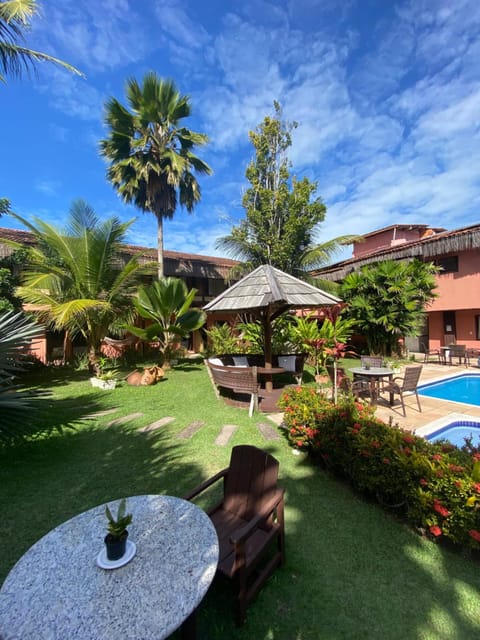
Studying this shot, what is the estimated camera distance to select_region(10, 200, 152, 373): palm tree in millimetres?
8625

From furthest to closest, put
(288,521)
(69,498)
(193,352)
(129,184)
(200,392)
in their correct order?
1. (193,352)
2. (129,184)
3. (200,392)
4. (69,498)
5. (288,521)

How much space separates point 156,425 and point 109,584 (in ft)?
13.3

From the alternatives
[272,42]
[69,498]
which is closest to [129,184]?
[272,42]

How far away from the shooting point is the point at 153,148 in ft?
43.2

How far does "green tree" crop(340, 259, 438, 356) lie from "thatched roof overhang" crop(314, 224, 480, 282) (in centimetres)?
205

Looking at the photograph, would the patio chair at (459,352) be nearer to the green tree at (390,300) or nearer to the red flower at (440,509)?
the green tree at (390,300)

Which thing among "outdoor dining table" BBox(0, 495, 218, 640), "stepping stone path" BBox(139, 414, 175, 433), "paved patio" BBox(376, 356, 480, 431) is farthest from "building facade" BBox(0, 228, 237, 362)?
"outdoor dining table" BBox(0, 495, 218, 640)

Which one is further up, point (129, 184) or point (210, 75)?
point (210, 75)

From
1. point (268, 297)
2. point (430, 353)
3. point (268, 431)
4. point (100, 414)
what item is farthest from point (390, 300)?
point (100, 414)

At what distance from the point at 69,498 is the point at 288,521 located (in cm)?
251

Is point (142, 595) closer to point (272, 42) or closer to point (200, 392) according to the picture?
point (200, 392)

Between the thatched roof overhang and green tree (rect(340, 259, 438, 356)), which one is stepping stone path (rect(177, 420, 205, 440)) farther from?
the thatched roof overhang

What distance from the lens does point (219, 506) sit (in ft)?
8.38

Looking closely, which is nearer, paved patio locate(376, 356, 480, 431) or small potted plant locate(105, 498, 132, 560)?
small potted plant locate(105, 498, 132, 560)
